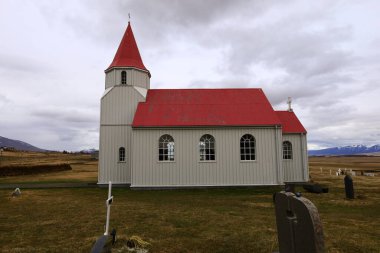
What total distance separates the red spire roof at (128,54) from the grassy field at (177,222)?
11033mm

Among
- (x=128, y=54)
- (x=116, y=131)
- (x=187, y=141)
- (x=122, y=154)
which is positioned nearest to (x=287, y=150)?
(x=187, y=141)

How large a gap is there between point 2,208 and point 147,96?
13.0 m

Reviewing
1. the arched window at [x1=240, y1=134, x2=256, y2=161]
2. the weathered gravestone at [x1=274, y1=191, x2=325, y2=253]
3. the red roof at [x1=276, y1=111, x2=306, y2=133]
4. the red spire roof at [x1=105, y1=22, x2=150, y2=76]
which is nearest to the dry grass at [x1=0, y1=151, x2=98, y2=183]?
the red spire roof at [x1=105, y1=22, x2=150, y2=76]

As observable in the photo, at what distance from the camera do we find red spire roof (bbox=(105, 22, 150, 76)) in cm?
2258

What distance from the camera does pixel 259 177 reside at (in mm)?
19969

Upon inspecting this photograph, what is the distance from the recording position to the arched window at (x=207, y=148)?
2022 cm

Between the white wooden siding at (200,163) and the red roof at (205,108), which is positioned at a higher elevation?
the red roof at (205,108)

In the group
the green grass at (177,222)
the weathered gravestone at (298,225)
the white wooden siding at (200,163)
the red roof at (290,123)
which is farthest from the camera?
the red roof at (290,123)

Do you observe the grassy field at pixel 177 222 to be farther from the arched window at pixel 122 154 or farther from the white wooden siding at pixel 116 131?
the arched window at pixel 122 154

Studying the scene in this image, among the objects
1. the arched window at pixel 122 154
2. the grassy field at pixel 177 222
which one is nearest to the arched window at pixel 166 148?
the arched window at pixel 122 154

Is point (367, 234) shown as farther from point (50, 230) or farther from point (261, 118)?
point (261, 118)

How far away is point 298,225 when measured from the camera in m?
4.69

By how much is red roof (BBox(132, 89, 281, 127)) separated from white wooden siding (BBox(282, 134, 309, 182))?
12.3 ft

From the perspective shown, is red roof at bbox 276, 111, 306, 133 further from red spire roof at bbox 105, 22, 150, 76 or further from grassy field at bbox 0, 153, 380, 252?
red spire roof at bbox 105, 22, 150, 76
